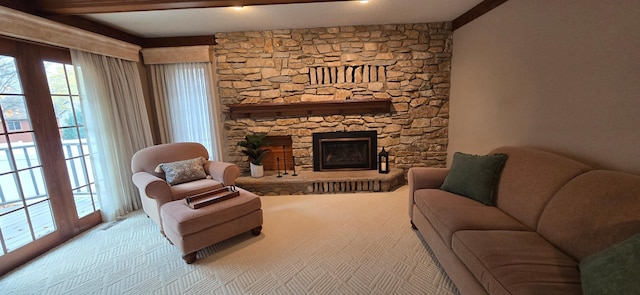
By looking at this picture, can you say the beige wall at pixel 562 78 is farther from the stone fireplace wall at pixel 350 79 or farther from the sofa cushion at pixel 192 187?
the sofa cushion at pixel 192 187

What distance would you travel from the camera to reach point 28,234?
235 cm

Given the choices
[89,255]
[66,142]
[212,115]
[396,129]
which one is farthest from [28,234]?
[396,129]

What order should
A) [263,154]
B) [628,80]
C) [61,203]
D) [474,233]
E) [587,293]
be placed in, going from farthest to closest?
1. [263,154]
2. [61,203]
3. [474,233]
4. [628,80]
5. [587,293]

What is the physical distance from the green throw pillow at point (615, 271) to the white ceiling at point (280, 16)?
8.68 ft

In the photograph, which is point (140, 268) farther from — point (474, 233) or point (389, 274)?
point (474, 233)

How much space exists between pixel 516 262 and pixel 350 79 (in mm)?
3016

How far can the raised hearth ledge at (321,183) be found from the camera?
3.68 meters

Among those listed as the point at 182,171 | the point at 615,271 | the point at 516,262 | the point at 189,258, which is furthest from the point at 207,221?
the point at 615,271

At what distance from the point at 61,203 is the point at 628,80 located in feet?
15.7

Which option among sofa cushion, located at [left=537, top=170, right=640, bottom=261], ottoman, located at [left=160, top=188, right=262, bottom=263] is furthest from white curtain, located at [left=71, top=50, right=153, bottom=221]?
sofa cushion, located at [left=537, top=170, right=640, bottom=261]

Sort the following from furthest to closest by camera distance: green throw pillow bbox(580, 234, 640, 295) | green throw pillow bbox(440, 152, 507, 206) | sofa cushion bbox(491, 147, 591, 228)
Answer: green throw pillow bbox(440, 152, 507, 206) < sofa cushion bbox(491, 147, 591, 228) < green throw pillow bbox(580, 234, 640, 295)

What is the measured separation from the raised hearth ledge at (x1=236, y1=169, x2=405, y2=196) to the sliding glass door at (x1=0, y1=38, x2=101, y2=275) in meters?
1.82

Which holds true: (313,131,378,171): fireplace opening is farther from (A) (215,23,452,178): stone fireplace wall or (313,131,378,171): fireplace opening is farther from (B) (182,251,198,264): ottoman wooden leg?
(B) (182,251,198,264): ottoman wooden leg

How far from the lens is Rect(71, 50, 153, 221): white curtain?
2.91 m
